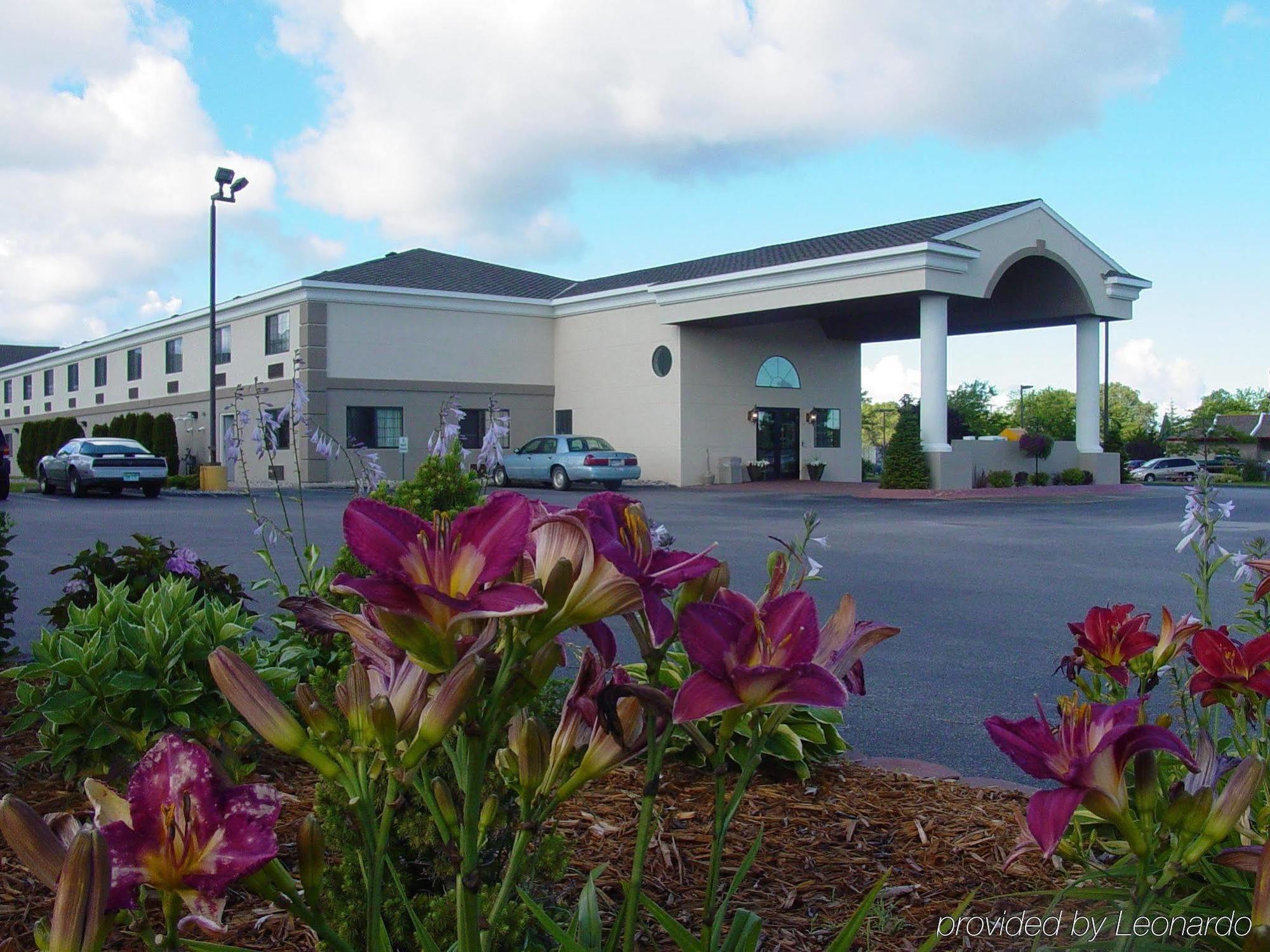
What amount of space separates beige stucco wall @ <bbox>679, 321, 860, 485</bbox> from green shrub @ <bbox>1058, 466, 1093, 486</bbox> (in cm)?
680

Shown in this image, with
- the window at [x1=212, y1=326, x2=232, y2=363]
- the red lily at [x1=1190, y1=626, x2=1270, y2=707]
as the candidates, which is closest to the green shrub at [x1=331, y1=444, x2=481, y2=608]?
the red lily at [x1=1190, y1=626, x2=1270, y2=707]

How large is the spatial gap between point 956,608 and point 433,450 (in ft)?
20.4

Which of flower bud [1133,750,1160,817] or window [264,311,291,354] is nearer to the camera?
flower bud [1133,750,1160,817]

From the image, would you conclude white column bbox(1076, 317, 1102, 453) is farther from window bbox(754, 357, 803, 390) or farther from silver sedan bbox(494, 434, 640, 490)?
silver sedan bbox(494, 434, 640, 490)

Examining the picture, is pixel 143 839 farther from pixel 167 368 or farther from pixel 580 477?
pixel 167 368

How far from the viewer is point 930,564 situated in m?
12.9

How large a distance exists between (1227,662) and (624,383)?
31.1 meters

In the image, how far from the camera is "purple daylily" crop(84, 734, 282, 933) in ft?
3.42

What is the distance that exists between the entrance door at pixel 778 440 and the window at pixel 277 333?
14357 mm

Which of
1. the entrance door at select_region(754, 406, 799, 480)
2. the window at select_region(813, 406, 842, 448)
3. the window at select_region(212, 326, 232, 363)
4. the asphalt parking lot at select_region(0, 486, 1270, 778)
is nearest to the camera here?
the asphalt parking lot at select_region(0, 486, 1270, 778)

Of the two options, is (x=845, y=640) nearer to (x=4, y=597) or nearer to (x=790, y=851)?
(x=790, y=851)

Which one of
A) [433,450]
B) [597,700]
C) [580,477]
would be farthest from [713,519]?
[597,700]

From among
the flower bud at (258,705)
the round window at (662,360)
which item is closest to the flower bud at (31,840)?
the flower bud at (258,705)

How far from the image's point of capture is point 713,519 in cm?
1939
